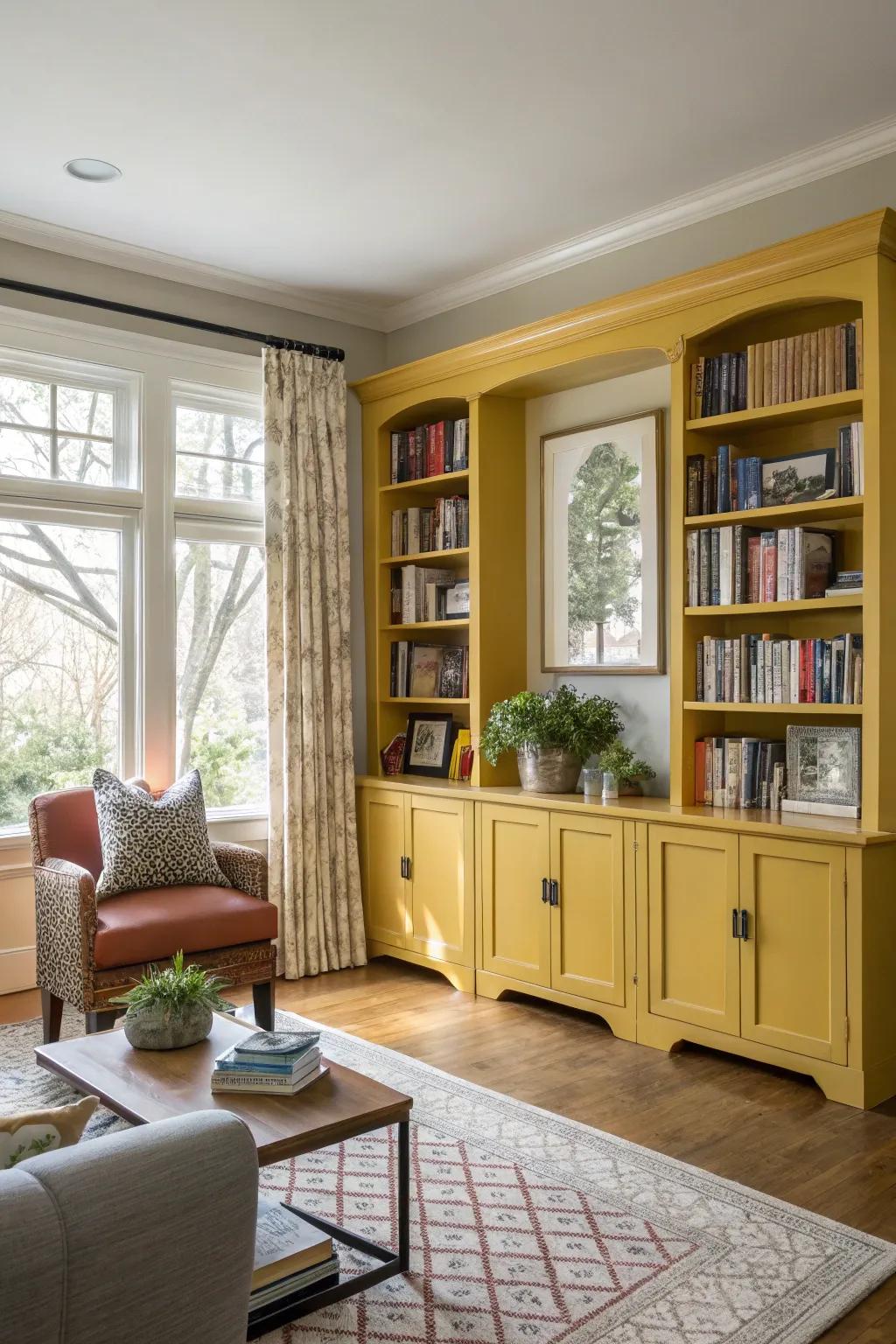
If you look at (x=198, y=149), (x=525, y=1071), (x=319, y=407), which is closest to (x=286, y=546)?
(x=319, y=407)

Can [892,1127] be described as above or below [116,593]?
below

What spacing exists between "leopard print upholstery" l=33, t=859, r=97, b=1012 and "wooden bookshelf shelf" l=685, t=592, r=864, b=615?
220cm

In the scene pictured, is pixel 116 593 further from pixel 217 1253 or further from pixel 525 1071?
pixel 217 1253

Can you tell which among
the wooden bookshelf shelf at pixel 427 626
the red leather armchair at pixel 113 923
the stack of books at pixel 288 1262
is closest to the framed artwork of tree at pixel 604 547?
the wooden bookshelf shelf at pixel 427 626

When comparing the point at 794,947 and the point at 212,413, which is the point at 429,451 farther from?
the point at 794,947

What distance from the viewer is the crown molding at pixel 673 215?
3588 mm

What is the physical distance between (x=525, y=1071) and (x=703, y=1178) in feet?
2.93

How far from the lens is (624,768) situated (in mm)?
4121

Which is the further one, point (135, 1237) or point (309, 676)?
point (309, 676)

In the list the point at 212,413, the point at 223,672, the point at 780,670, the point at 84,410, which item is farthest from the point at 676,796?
the point at 84,410

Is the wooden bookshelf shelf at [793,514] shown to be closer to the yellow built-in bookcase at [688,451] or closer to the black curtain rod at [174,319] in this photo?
the yellow built-in bookcase at [688,451]

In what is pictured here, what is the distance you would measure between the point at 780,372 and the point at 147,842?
2658mm

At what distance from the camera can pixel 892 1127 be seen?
307 centimetres

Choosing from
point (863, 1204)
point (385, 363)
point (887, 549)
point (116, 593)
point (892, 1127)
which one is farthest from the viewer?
point (385, 363)
